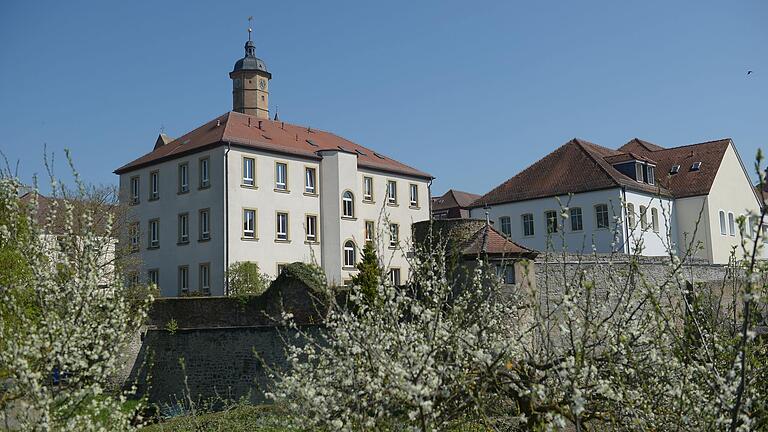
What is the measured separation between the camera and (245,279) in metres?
30.9

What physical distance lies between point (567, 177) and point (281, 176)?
44.0 feet

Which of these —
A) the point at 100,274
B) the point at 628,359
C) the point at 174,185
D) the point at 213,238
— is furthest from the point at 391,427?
the point at 174,185

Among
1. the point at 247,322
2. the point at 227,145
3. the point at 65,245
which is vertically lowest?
the point at 247,322

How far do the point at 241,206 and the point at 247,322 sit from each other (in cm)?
890

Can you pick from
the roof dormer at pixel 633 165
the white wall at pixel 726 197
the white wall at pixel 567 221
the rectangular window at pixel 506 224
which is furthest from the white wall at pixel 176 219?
the white wall at pixel 726 197

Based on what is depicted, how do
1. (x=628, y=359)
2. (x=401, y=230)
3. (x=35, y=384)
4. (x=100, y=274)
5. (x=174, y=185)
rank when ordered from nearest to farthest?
1. (x=35, y=384)
2. (x=628, y=359)
3. (x=100, y=274)
4. (x=174, y=185)
5. (x=401, y=230)

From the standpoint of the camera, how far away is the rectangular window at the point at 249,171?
3341cm

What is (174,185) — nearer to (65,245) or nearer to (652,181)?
(652,181)

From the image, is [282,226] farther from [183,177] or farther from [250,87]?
[250,87]

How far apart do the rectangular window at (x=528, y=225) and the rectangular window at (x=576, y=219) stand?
6.40 ft

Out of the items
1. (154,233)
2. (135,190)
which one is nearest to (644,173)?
(154,233)

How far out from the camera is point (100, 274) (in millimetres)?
6945

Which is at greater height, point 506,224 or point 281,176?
point 281,176

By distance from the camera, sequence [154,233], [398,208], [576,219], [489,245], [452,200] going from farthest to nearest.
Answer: [452,200]
[398,208]
[154,233]
[576,219]
[489,245]
